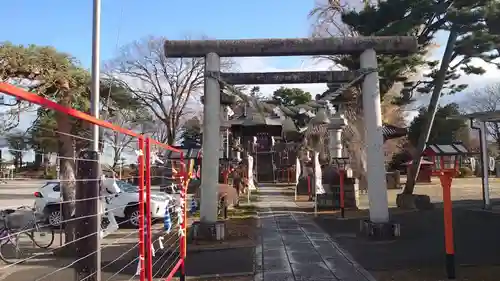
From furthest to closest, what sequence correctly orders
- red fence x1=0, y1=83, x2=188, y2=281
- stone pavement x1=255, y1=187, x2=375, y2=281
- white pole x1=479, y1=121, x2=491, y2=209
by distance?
white pole x1=479, y1=121, x2=491, y2=209
stone pavement x1=255, y1=187, x2=375, y2=281
red fence x1=0, y1=83, x2=188, y2=281

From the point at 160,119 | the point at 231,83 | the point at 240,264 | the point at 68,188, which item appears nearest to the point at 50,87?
the point at 68,188

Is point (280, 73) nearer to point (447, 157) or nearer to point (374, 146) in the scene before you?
point (374, 146)

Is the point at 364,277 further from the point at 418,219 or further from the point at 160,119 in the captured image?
the point at 160,119

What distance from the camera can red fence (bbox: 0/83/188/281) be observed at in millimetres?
3846

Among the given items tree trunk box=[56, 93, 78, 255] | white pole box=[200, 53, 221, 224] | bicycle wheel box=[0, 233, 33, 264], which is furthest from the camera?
white pole box=[200, 53, 221, 224]

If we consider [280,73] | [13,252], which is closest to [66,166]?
[13,252]

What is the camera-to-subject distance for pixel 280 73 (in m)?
11.1

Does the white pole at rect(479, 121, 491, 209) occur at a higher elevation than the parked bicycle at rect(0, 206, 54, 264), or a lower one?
higher

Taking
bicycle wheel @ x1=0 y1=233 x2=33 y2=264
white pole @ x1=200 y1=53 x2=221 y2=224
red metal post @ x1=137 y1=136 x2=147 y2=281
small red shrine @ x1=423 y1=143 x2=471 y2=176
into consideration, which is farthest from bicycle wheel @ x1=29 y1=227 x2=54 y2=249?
small red shrine @ x1=423 y1=143 x2=471 y2=176

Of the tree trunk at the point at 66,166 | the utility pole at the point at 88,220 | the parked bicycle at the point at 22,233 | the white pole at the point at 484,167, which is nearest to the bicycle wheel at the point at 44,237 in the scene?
the parked bicycle at the point at 22,233

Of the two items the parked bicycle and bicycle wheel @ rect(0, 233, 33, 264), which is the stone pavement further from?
bicycle wheel @ rect(0, 233, 33, 264)

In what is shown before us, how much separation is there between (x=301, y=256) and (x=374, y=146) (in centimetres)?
322

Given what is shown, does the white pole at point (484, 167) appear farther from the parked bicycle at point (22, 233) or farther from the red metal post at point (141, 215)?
the red metal post at point (141, 215)

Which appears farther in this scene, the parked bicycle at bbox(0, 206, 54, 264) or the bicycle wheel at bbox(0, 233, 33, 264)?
the bicycle wheel at bbox(0, 233, 33, 264)
